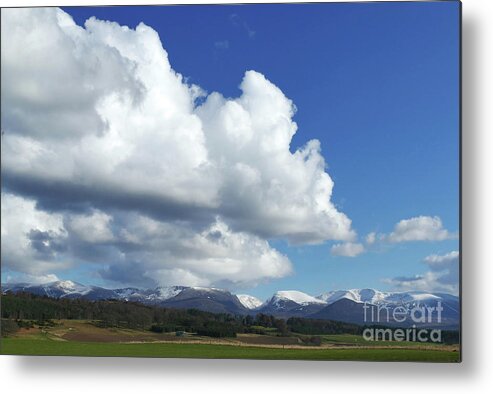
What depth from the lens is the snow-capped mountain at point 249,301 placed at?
8.44m

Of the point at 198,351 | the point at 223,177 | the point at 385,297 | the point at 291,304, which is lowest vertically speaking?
the point at 198,351

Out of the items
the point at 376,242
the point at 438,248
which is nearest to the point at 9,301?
the point at 376,242

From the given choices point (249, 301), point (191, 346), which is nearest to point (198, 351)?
point (191, 346)

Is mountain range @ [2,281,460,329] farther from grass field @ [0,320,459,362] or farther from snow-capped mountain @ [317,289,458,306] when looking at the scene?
grass field @ [0,320,459,362]

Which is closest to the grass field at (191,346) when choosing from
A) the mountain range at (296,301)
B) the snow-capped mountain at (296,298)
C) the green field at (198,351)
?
the green field at (198,351)

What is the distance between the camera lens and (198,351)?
851 centimetres

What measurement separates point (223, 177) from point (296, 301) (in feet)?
4.65

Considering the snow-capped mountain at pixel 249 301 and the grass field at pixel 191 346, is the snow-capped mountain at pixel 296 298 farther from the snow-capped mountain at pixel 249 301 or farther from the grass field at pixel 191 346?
the grass field at pixel 191 346

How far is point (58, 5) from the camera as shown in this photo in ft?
28.5

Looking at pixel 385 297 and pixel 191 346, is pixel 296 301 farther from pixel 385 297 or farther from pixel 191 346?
pixel 191 346

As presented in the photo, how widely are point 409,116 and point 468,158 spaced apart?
72 centimetres

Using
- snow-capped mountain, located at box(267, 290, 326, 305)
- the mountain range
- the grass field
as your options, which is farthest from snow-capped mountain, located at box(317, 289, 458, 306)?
the grass field

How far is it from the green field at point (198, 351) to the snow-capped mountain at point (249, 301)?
1.36 ft

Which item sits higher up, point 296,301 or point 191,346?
point 296,301
